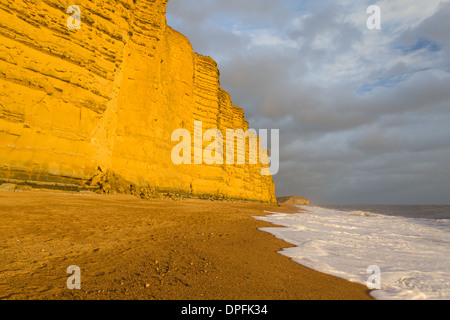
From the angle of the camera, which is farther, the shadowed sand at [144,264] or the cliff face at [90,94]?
the cliff face at [90,94]

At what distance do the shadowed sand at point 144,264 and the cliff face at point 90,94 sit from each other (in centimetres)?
545

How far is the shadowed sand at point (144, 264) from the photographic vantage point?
7.23 feet

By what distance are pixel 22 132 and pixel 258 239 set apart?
991cm

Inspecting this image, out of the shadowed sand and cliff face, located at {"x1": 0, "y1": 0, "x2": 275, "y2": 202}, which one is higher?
cliff face, located at {"x1": 0, "y1": 0, "x2": 275, "y2": 202}

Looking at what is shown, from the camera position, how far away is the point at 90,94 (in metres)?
11.6

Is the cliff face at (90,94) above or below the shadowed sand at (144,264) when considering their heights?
above

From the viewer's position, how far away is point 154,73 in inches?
679

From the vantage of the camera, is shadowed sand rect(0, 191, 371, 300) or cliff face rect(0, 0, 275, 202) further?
cliff face rect(0, 0, 275, 202)

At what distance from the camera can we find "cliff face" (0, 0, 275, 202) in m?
9.08

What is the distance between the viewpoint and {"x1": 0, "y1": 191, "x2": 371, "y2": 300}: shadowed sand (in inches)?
86.8

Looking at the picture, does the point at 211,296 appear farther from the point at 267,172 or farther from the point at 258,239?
the point at 267,172

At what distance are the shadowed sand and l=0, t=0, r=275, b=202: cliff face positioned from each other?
545cm
